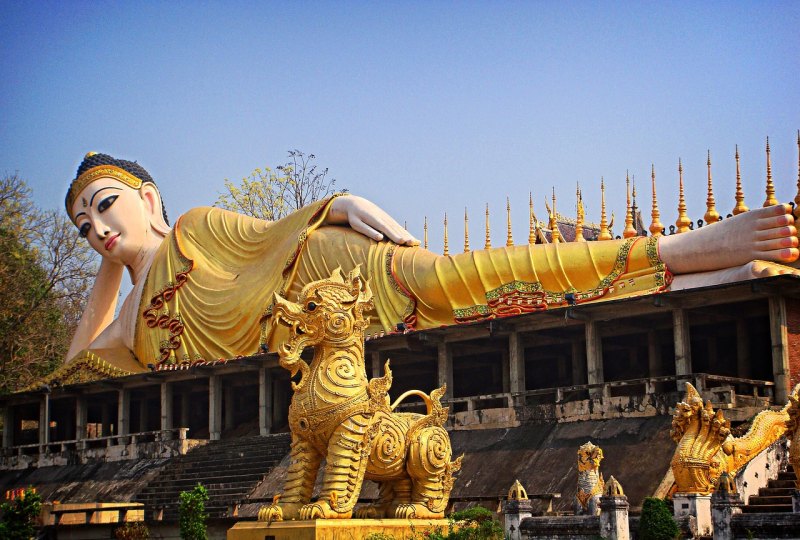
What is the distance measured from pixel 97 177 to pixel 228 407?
23.5 ft

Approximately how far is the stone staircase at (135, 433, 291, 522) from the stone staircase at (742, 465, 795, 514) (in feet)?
33.5

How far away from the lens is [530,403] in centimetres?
2455

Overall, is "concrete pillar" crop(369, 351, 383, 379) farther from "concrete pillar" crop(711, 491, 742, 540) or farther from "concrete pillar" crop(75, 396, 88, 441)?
"concrete pillar" crop(711, 491, 742, 540)

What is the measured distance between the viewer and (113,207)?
3297cm

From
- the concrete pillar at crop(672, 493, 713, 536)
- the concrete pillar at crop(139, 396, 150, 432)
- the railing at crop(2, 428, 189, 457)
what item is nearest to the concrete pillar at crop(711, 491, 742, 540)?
the concrete pillar at crop(672, 493, 713, 536)

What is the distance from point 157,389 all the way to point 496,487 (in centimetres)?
1504

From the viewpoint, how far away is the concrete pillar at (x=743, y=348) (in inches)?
963

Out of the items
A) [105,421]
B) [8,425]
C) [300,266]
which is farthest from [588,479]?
[8,425]

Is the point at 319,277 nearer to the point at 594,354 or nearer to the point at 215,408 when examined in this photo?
the point at 215,408

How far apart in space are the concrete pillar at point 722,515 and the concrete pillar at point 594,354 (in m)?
8.71

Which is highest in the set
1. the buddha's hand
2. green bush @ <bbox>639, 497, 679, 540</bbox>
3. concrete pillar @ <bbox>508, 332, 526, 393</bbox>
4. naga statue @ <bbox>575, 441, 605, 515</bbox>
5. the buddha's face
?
the buddha's face

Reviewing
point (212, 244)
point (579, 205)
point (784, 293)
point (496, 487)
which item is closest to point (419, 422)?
point (496, 487)

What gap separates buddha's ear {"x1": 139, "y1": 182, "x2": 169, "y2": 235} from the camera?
110 feet

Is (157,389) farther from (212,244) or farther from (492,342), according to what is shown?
(492,342)
